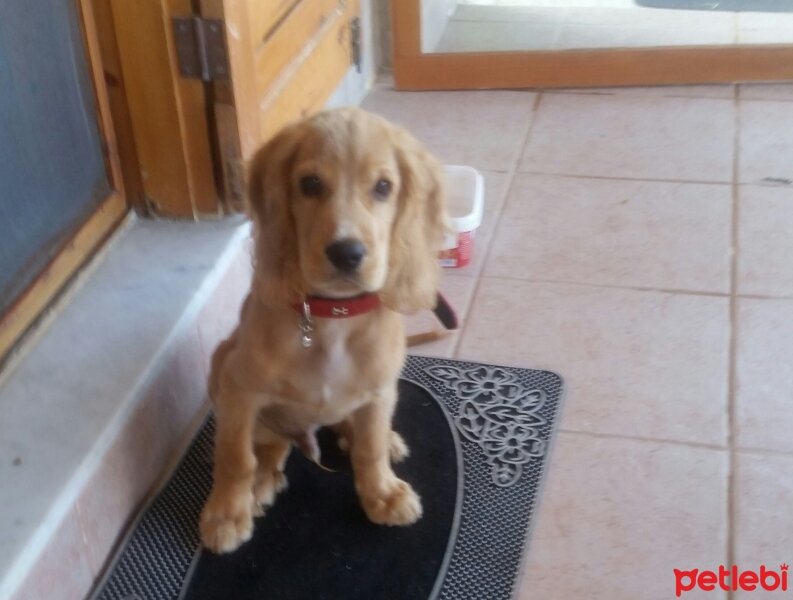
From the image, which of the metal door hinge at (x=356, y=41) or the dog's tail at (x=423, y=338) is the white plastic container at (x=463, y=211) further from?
the metal door hinge at (x=356, y=41)

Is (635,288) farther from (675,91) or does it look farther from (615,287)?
(675,91)

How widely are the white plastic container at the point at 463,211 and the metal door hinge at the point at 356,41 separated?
677mm

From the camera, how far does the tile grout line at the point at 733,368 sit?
1451 mm

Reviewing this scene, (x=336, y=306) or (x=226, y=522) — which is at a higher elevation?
(x=336, y=306)

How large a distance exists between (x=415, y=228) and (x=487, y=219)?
1.01 meters

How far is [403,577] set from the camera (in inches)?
53.6

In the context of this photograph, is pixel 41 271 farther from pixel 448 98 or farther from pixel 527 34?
pixel 527 34

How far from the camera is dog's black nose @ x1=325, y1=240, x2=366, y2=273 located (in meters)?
1.12

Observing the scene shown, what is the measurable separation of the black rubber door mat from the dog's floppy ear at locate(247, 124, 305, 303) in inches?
15.7

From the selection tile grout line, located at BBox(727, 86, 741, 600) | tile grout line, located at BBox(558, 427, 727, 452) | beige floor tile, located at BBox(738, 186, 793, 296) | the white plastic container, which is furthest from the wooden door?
beige floor tile, located at BBox(738, 186, 793, 296)

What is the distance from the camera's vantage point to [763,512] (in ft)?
4.83

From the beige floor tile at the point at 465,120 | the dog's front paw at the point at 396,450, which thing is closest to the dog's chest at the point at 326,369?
the dog's front paw at the point at 396,450

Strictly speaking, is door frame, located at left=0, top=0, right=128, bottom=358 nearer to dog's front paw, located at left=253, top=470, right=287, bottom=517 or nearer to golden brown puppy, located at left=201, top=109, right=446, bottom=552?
golden brown puppy, located at left=201, top=109, right=446, bottom=552

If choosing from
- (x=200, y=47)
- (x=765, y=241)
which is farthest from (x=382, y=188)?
(x=765, y=241)
